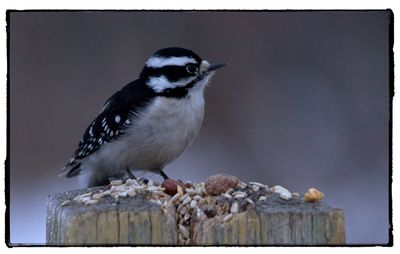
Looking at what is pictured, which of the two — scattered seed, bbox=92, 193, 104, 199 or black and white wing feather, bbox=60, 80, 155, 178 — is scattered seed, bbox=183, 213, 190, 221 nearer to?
scattered seed, bbox=92, 193, 104, 199

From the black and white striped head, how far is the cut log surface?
3.38 ft

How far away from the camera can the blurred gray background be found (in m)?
3.57

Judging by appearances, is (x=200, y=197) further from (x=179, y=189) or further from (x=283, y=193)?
(x=283, y=193)

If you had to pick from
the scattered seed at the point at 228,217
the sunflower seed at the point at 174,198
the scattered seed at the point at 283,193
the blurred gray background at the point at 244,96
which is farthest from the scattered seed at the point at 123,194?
the blurred gray background at the point at 244,96

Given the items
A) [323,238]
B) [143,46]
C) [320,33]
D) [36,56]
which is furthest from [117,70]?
[323,238]

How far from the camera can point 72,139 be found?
4230 millimetres

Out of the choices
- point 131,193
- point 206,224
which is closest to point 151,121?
point 131,193

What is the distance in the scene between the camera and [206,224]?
258cm

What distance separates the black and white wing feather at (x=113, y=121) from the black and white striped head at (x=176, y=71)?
0.19ft

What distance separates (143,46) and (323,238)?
1.90 meters

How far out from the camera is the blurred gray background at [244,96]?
3568 millimetres

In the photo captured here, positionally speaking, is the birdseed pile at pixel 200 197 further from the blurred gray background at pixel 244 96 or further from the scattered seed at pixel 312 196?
the blurred gray background at pixel 244 96

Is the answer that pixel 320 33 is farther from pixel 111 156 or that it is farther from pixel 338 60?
pixel 111 156

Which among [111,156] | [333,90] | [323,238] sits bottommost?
[323,238]
